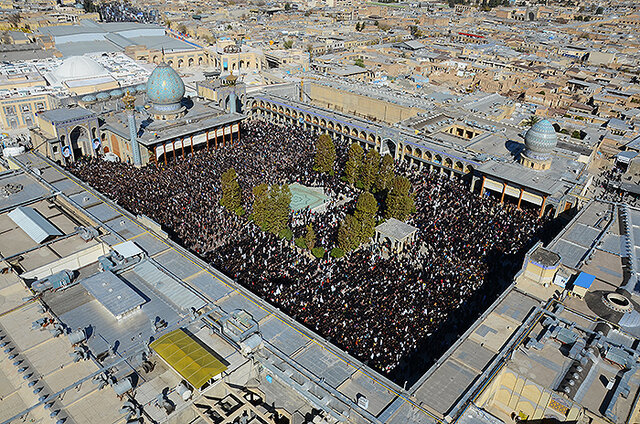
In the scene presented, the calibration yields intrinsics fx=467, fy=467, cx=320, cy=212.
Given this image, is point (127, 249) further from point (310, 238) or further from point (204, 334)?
point (310, 238)

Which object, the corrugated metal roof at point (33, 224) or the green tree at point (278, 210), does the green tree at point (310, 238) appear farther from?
the corrugated metal roof at point (33, 224)

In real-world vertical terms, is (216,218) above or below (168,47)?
below

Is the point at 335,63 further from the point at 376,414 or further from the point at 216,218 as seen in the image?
the point at 376,414

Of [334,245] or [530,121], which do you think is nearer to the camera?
[334,245]

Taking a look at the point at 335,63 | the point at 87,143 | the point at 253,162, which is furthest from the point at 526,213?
the point at 335,63

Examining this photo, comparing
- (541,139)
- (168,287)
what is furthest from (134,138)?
(541,139)

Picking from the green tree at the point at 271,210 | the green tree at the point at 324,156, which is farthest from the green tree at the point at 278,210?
the green tree at the point at 324,156
